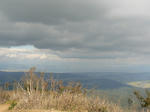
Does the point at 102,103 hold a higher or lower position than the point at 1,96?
higher

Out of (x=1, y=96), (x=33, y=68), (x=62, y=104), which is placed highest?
(x=33, y=68)

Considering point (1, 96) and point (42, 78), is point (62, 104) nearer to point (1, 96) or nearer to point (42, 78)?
point (42, 78)

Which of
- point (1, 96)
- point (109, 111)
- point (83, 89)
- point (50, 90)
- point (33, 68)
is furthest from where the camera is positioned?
point (1, 96)

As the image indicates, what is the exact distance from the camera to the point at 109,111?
33.0 feet

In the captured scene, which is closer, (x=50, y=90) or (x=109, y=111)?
(x=109, y=111)

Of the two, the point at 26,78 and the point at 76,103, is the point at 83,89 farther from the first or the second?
the point at 26,78

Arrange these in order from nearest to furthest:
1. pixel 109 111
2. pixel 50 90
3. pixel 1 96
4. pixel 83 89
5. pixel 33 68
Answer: pixel 109 111, pixel 33 68, pixel 50 90, pixel 83 89, pixel 1 96

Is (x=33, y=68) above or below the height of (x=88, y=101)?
above

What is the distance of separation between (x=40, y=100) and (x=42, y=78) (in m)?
1.69

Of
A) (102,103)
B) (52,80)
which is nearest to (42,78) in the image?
(52,80)

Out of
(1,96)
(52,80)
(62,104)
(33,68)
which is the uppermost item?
(33,68)

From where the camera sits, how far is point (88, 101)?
1096 cm

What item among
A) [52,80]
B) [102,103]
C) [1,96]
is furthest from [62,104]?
[1,96]

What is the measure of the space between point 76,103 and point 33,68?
12.2 feet
